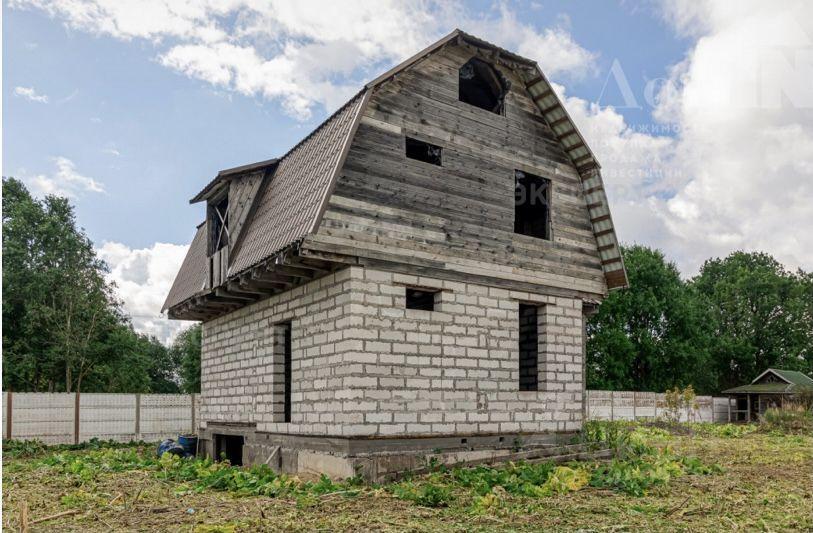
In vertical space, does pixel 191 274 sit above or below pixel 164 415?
above

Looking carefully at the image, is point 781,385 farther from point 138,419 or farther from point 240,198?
point 240,198

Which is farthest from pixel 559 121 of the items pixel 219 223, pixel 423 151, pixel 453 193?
pixel 219 223

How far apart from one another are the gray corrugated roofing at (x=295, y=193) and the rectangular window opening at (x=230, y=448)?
15.8 feet

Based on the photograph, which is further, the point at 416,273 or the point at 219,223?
the point at 219,223

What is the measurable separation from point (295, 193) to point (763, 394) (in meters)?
36.5

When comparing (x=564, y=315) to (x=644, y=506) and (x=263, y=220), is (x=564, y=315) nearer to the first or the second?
(x=644, y=506)

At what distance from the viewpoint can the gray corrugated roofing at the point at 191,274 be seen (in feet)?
51.9

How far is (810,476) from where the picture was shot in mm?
12219

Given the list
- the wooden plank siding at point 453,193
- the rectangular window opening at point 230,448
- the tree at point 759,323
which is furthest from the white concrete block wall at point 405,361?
the tree at point 759,323

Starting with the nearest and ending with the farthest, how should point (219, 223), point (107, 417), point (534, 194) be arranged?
point (534, 194) → point (219, 223) → point (107, 417)

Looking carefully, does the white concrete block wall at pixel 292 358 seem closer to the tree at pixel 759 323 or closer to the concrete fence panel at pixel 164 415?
the concrete fence panel at pixel 164 415

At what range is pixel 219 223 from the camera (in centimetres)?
1559

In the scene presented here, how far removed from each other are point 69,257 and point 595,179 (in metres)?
28.2

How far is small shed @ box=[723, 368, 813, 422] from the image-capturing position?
38.4 meters
